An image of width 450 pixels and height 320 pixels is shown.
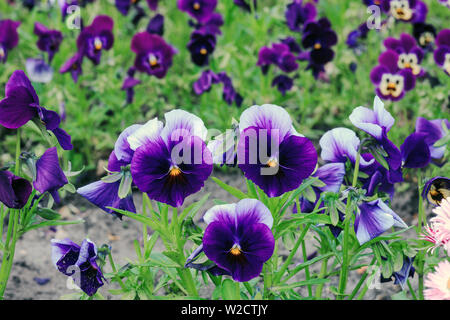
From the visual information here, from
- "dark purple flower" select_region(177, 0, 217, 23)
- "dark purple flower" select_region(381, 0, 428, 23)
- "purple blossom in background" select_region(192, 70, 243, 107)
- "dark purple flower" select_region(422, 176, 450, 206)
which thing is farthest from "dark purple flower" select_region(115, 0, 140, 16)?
"dark purple flower" select_region(422, 176, 450, 206)

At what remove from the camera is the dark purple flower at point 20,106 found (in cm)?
159

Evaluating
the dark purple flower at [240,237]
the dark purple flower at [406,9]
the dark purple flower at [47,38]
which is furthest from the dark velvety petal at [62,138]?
the dark purple flower at [406,9]

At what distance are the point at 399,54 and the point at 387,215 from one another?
5.60ft

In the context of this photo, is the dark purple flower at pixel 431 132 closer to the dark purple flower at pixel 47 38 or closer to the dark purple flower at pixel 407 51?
the dark purple flower at pixel 407 51

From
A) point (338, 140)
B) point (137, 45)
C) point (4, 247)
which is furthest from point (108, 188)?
point (137, 45)

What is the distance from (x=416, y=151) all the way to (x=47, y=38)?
2220mm

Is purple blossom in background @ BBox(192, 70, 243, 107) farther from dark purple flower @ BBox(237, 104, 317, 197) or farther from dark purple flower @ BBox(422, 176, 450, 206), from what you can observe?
dark purple flower @ BBox(237, 104, 317, 197)

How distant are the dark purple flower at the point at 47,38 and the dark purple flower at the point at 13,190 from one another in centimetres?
188

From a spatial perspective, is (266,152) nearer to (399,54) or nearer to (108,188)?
(108,188)

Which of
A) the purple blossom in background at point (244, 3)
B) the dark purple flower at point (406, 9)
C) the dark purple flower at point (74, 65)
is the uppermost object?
the purple blossom in background at point (244, 3)

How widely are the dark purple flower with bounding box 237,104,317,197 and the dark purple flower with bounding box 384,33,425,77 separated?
172cm

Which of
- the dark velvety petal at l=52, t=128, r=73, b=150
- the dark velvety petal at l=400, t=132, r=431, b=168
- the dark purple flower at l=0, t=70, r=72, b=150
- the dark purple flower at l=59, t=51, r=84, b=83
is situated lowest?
the dark velvety petal at l=400, t=132, r=431, b=168

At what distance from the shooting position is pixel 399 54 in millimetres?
3113

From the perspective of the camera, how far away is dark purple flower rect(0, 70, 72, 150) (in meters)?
1.59
